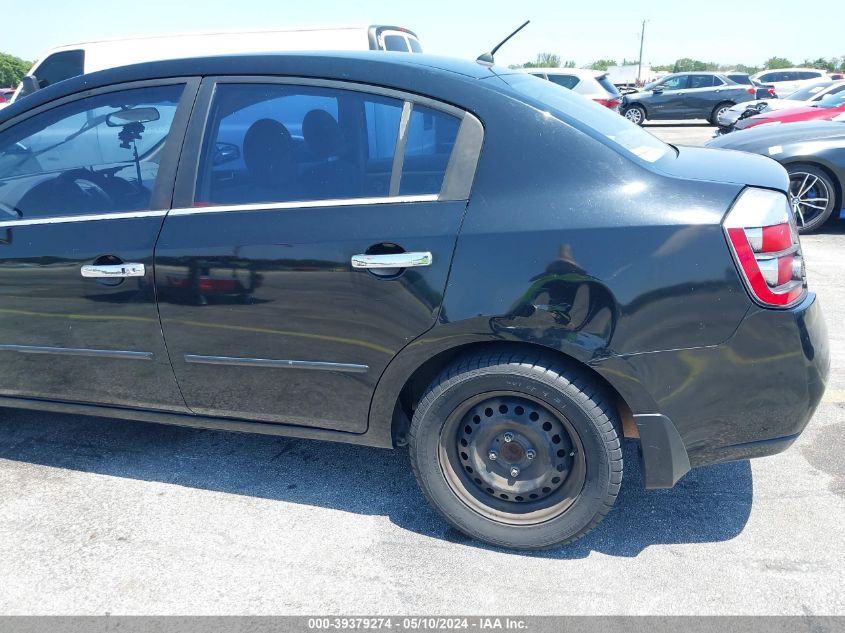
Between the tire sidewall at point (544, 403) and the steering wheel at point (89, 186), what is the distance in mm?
1548

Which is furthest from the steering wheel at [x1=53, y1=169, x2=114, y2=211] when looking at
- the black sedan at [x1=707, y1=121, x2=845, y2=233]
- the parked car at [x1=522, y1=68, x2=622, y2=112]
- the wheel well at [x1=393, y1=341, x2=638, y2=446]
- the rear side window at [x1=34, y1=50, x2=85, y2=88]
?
the parked car at [x1=522, y1=68, x2=622, y2=112]

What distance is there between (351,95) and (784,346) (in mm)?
1688

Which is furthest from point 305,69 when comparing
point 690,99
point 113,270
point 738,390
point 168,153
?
point 690,99

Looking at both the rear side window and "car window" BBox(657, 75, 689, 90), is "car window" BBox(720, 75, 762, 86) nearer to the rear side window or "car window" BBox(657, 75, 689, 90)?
"car window" BBox(657, 75, 689, 90)

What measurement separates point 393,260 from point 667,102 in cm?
2055

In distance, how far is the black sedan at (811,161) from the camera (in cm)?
649

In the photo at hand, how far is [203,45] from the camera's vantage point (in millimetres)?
6930

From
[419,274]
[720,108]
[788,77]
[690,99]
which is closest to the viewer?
[419,274]

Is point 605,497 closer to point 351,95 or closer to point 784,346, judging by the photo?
point 784,346

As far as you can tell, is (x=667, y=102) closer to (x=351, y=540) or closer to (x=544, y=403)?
(x=544, y=403)

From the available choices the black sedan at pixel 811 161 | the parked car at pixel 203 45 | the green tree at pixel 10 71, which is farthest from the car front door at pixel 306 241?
the green tree at pixel 10 71

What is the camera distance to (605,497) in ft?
7.84

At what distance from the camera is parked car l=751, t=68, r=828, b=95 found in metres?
24.1

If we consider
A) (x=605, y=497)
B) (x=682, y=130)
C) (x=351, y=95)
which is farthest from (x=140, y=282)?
(x=682, y=130)
